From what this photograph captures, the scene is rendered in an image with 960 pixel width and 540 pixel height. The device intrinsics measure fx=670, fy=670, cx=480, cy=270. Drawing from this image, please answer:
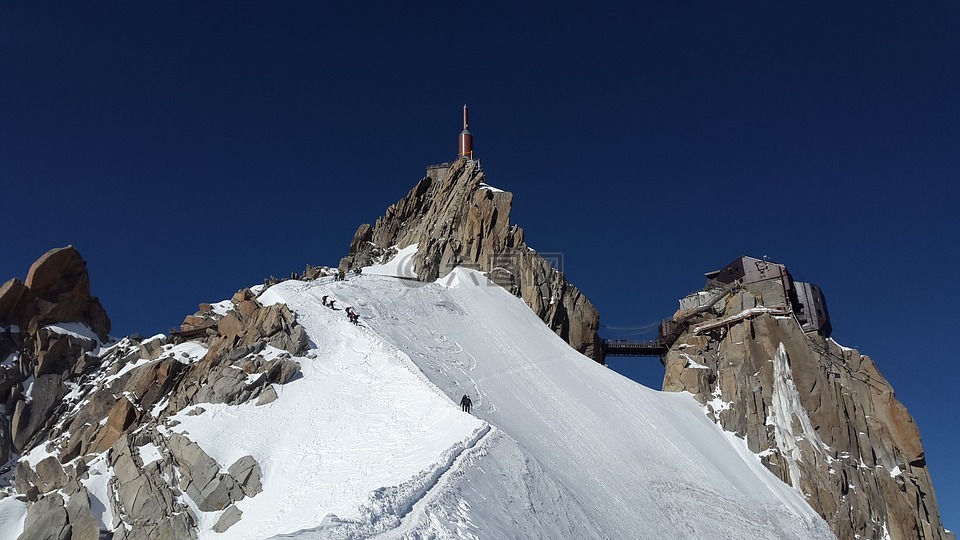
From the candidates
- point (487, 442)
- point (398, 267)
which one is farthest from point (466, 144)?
point (487, 442)

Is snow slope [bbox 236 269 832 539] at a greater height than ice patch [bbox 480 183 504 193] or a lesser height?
lesser

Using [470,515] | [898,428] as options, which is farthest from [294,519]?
[898,428]

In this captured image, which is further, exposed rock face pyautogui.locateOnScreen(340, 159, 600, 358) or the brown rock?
exposed rock face pyautogui.locateOnScreen(340, 159, 600, 358)

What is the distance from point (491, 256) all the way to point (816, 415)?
111 feet

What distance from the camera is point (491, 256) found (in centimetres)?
6881

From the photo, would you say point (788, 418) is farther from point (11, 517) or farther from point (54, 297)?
point (54, 297)

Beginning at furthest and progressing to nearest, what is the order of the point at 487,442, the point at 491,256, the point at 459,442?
the point at 491,256, the point at 487,442, the point at 459,442

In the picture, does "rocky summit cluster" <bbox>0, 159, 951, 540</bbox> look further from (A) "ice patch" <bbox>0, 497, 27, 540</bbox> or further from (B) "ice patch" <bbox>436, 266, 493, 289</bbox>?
(B) "ice patch" <bbox>436, 266, 493, 289</bbox>

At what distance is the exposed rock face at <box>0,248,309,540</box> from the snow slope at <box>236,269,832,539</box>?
68.2 inches

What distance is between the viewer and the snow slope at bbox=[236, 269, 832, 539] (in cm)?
2323

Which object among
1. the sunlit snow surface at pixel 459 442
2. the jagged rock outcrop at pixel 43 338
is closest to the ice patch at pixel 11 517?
the sunlit snow surface at pixel 459 442

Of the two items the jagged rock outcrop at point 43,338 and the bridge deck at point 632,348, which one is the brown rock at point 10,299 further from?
the bridge deck at point 632,348

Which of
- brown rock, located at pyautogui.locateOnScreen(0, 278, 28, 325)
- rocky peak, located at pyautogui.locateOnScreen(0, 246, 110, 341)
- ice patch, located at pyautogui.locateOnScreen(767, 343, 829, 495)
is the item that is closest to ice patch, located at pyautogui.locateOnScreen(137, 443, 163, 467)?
rocky peak, located at pyautogui.locateOnScreen(0, 246, 110, 341)

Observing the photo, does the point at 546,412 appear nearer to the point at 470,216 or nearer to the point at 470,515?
the point at 470,515
